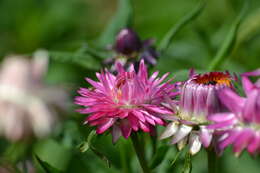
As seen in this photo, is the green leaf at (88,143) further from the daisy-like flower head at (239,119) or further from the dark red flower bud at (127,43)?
the dark red flower bud at (127,43)

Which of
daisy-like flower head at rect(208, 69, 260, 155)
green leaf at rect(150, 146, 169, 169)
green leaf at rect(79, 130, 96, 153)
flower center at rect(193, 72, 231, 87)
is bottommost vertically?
green leaf at rect(150, 146, 169, 169)

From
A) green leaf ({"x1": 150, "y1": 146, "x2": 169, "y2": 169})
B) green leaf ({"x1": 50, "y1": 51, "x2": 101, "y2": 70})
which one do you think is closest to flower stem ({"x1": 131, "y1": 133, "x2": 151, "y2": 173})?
green leaf ({"x1": 150, "y1": 146, "x2": 169, "y2": 169})

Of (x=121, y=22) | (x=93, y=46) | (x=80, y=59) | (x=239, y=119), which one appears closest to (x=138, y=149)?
(x=239, y=119)

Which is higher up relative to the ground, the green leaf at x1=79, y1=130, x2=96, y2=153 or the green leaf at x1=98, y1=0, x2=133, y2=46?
the green leaf at x1=98, y1=0, x2=133, y2=46

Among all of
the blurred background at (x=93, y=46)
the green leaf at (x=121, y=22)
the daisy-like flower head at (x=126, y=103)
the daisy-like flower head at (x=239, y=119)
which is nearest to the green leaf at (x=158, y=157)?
the blurred background at (x=93, y=46)

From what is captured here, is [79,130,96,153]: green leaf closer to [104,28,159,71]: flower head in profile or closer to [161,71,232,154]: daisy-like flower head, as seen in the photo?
[161,71,232,154]: daisy-like flower head

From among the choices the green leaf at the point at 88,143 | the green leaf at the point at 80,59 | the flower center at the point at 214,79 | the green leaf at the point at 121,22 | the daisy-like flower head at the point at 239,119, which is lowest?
the green leaf at the point at 88,143

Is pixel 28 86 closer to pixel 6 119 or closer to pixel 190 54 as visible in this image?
pixel 6 119
